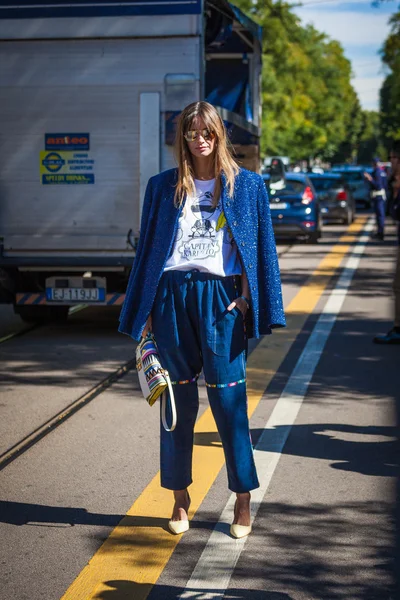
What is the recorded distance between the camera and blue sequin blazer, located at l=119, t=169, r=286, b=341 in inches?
186

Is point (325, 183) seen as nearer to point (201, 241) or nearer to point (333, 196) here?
point (333, 196)

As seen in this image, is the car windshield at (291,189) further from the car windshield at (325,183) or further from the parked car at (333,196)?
the car windshield at (325,183)

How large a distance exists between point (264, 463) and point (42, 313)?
5950 mm

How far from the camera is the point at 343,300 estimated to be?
1407cm

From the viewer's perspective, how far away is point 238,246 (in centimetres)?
470

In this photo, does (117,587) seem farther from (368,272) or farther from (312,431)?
(368,272)

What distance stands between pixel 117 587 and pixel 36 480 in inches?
63.3

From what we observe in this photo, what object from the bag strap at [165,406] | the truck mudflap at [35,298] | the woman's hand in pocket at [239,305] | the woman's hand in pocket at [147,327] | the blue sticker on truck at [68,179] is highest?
the blue sticker on truck at [68,179]

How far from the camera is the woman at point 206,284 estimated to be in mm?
4727

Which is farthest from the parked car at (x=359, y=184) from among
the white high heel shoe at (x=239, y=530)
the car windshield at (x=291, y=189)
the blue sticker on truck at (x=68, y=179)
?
the white high heel shoe at (x=239, y=530)

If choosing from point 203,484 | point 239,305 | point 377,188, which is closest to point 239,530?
point 203,484

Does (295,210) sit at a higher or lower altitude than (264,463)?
higher

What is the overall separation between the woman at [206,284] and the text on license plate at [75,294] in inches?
232

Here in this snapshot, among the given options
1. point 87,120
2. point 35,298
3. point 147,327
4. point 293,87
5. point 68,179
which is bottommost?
point 35,298
